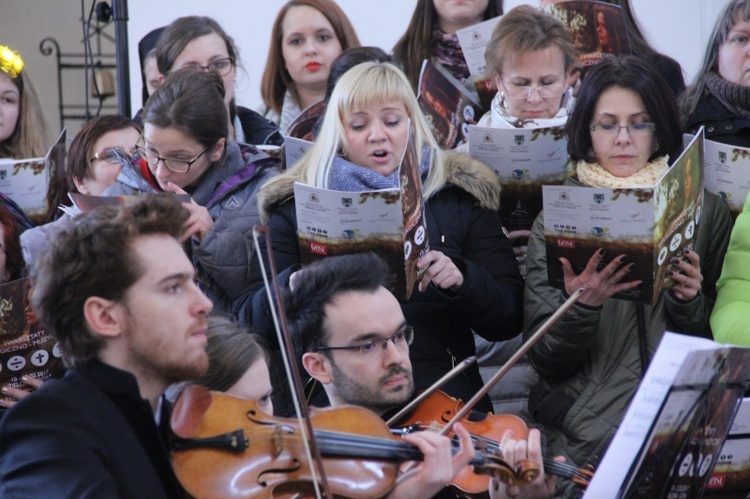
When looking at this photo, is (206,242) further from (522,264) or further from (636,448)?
(636,448)

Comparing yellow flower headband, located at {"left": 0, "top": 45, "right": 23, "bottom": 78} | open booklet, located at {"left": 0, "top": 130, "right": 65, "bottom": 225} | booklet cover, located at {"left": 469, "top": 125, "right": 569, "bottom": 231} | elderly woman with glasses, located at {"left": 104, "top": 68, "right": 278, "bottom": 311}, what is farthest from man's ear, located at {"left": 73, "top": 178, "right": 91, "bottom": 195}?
booklet cover, located at {"left": 469, "top": 125, "right": 569, "bottom": 231}

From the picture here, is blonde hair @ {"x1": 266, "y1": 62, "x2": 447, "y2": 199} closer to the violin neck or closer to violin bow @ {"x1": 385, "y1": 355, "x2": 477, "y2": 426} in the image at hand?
violin bow @ {"x1": 385, "y1": 355, "x2": 477, "y2": 426}

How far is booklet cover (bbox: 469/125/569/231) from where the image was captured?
354 cm

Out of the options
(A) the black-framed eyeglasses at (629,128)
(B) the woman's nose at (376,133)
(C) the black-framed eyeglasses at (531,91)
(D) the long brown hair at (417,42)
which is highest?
(D) the long brown hair at (417,42)

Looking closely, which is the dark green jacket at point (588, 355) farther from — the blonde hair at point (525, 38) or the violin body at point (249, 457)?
the violin body at point (249, 457)

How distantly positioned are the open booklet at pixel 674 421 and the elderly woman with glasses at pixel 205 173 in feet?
4.61

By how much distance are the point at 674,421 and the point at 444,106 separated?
1832 millimetres

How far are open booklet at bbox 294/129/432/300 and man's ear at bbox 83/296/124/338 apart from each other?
2.68 ft

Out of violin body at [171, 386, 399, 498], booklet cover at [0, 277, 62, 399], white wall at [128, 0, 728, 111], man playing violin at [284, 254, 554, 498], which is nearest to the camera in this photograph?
violin body at [171, 386, 399, 498]

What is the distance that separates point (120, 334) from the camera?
2.40 m

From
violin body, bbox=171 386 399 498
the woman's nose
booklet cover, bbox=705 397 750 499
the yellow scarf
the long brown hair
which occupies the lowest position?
booklet cover, bbox=705 397 750 499

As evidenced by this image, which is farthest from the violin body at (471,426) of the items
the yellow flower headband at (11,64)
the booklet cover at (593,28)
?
the yellow flower headband at (11,64)

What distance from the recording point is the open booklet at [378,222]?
3.01 metres

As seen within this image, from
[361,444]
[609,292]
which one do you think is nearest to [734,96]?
[609,292]
